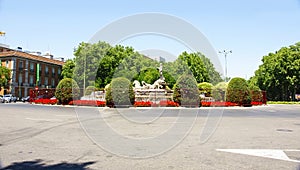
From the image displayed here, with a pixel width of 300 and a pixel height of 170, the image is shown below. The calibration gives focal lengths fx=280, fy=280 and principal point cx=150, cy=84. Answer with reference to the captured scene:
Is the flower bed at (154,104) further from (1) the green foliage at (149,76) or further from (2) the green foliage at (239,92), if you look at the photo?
(1) the green foliage at (149,76)

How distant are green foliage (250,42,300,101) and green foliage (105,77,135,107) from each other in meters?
37.0

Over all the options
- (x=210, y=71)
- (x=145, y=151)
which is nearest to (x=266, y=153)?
(x=145, y=151)

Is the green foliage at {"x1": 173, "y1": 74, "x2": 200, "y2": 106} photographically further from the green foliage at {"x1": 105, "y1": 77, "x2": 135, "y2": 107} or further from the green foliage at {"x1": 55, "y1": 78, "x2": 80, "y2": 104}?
the green foliage at {"x1": 55, "y1": 78, "x2": 80, "y2": 104}

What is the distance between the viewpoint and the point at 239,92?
31453 millimetres

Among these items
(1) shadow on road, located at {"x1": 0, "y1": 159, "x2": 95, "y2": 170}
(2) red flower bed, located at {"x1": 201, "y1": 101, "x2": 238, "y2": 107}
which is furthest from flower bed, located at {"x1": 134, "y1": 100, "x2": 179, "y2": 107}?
(1) shadow on road, located at {"x1": 0, "y1": 159, "x2": 95, "y2": 170}

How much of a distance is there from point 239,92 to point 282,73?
26.8 metres

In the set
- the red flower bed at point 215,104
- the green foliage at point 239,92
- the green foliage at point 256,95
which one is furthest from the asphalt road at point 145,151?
the green foliage at point 256,95

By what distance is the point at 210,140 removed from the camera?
8.59 meters

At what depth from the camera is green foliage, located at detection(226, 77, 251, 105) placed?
31453mm

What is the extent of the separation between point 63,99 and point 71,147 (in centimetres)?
2516

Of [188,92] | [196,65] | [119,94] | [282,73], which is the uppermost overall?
[196,65]

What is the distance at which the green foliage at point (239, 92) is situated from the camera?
103 ft

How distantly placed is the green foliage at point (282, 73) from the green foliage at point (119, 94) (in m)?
37.0

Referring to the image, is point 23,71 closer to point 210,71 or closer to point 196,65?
point 196,65
